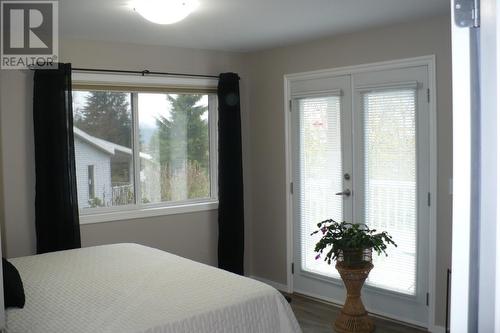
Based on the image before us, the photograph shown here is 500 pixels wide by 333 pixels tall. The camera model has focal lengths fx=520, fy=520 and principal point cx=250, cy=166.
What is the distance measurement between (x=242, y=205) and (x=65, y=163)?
175 centimetres

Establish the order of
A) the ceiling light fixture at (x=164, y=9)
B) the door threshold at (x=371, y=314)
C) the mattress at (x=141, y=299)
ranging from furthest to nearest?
the door threshold at (x=371, y=314), the ceiling light fixture at (x=164, y=9), the mattress at (x=141, y=299)

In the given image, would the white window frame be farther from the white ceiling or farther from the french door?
the french door

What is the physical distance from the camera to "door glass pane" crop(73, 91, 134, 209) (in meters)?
4.37

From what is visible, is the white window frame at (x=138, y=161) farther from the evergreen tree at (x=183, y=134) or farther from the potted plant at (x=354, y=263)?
the potted plant at (x=354, y=263)

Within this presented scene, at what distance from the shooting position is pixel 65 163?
4.01m

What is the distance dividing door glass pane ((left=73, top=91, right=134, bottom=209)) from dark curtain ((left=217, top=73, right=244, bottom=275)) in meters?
0.85

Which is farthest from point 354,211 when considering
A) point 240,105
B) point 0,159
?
point 0,159

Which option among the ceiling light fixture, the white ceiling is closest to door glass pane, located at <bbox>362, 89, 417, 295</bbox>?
the white ceiling

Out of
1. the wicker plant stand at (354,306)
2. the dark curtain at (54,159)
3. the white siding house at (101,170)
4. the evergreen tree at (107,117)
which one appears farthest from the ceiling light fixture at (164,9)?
the wicker plant stand at (354,306)

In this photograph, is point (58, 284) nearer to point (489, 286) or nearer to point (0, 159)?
point (0, 159)

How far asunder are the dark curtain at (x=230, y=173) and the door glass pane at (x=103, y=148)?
85 cm

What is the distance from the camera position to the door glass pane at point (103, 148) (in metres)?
4.37

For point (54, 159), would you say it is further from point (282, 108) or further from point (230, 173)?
point (282, 108)
